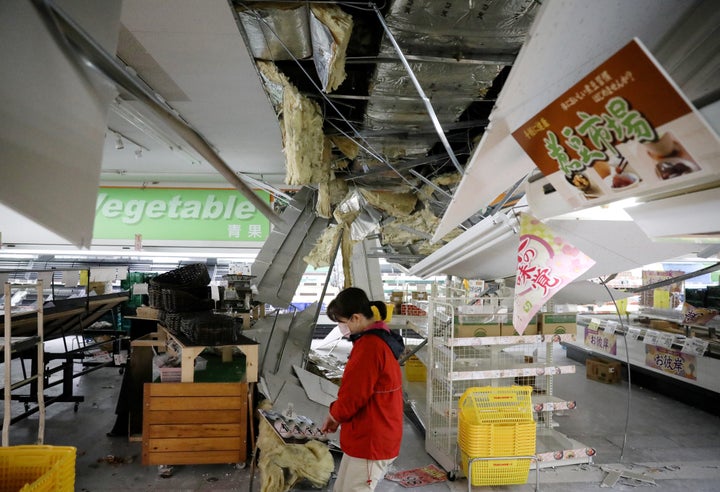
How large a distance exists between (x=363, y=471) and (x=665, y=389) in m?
7.07

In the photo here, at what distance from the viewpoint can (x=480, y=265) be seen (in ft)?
17.9

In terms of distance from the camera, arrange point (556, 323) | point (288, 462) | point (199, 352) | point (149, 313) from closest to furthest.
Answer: point (288, 462), point (199, 352), point (556, 323), point (149, 313)

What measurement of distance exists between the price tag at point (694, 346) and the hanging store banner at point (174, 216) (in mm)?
7156

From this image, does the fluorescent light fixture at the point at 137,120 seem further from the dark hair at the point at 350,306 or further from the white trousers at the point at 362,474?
the white trousers at the point at 362,474

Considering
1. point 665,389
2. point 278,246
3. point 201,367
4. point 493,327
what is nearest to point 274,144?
point 278,246

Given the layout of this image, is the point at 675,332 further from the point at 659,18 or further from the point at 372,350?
the point at 659,18

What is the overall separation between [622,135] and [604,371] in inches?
334

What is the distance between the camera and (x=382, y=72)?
2920 mm

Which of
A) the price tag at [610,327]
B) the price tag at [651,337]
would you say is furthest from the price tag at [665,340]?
the price tag at [610,327]

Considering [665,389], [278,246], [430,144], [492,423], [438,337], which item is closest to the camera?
[492,423]

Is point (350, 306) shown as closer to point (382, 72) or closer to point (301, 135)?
point (301, 135)

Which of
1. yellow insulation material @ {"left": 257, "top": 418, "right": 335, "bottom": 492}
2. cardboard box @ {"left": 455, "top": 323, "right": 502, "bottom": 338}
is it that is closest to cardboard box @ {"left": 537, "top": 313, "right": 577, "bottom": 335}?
cardboard box @ {"left": 455, "top": 323, "right": 502, "bottom": 338}

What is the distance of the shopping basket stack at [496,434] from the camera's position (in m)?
3.98

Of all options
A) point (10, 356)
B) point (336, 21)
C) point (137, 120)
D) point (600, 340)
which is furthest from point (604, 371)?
point (10, 356)
